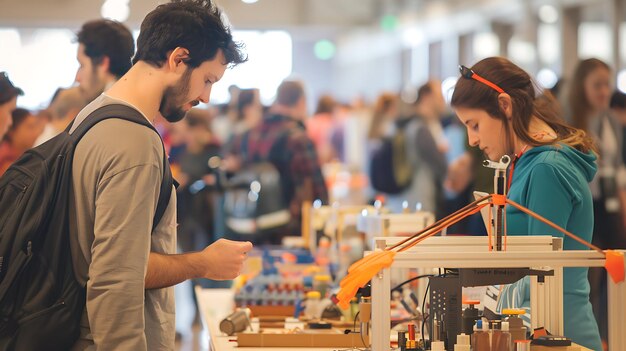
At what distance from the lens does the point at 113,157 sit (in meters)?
2.37

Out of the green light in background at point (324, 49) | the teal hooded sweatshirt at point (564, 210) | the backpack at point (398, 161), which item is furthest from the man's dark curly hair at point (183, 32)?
the green light in background at point (324, 49)

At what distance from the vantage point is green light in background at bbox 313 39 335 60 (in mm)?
21598

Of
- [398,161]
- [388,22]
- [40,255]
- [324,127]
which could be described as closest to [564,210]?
[40,255]

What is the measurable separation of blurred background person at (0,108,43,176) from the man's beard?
325cm

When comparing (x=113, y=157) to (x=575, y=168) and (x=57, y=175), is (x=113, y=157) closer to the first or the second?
(x=57, y=175)

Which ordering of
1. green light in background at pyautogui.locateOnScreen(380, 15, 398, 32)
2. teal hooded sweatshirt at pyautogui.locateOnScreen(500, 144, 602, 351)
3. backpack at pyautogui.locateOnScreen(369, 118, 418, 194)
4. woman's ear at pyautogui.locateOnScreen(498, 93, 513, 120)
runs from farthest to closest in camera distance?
green light in background at pyautogui.locateOnScreen(380, 15, 398, 32) < backpack at pyautogui.locateOnScreen(369, 118, 418, 194) < woman's ear at pyautogui.locateOnScreen(498, 93, 513, 120) < teal hooded sweatshirt at pyautogui.locateOnScreen(500, 144, 602, 351)

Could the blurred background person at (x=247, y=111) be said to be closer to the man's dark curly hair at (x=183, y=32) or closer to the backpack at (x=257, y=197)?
the backpack at (x=257, y=197)

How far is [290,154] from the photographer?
327 inches

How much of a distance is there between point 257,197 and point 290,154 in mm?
427

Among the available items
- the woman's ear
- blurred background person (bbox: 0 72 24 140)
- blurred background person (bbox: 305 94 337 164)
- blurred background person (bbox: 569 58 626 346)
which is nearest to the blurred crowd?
blurred background person (bbox: 569 58 626 346)

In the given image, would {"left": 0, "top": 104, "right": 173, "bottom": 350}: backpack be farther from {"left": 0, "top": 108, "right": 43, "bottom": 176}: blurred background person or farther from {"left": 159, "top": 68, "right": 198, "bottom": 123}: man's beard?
{"left": 0, "top": 108, "right": 43, "bottom": 176}: blurred background person

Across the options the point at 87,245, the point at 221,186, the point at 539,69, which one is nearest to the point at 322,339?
the point at 87,245

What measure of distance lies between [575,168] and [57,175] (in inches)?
60.1

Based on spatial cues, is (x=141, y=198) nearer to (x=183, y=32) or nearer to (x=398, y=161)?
(x=183, y=32)
